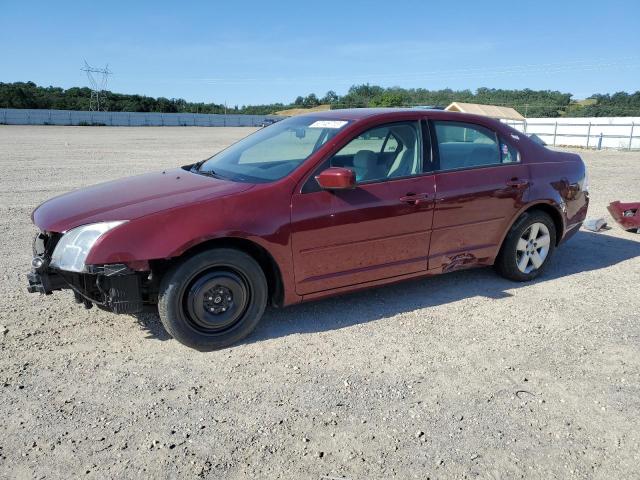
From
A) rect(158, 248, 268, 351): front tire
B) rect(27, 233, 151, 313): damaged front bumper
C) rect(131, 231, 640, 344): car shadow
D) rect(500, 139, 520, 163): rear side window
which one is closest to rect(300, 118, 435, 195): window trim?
rect(158, 248, 268, 351): front tire

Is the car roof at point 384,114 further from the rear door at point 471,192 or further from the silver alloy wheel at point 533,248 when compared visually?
the silver alloy wheel at point 533,248

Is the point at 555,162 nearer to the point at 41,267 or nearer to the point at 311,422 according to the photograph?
the point at 311,422

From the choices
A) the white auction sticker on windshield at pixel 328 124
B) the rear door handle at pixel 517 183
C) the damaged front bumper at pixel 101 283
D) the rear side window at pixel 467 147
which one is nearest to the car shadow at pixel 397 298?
the damaged front bumper at pixel 101 283

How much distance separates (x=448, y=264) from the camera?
4762 millimetres

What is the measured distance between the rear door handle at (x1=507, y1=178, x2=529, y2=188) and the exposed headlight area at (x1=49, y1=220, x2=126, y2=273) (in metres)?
3.44

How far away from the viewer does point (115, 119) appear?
59.8 meters

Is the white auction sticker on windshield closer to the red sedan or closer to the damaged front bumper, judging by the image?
the red sedan

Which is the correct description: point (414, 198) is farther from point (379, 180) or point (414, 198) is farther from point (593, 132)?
point (593, 132)

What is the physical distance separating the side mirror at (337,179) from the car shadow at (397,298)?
1130 mm

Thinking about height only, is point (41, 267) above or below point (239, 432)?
above

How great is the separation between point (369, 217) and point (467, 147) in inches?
54.5

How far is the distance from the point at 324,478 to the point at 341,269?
6.16ft

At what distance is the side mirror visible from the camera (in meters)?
3.88

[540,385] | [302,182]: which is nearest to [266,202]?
[302,182]
